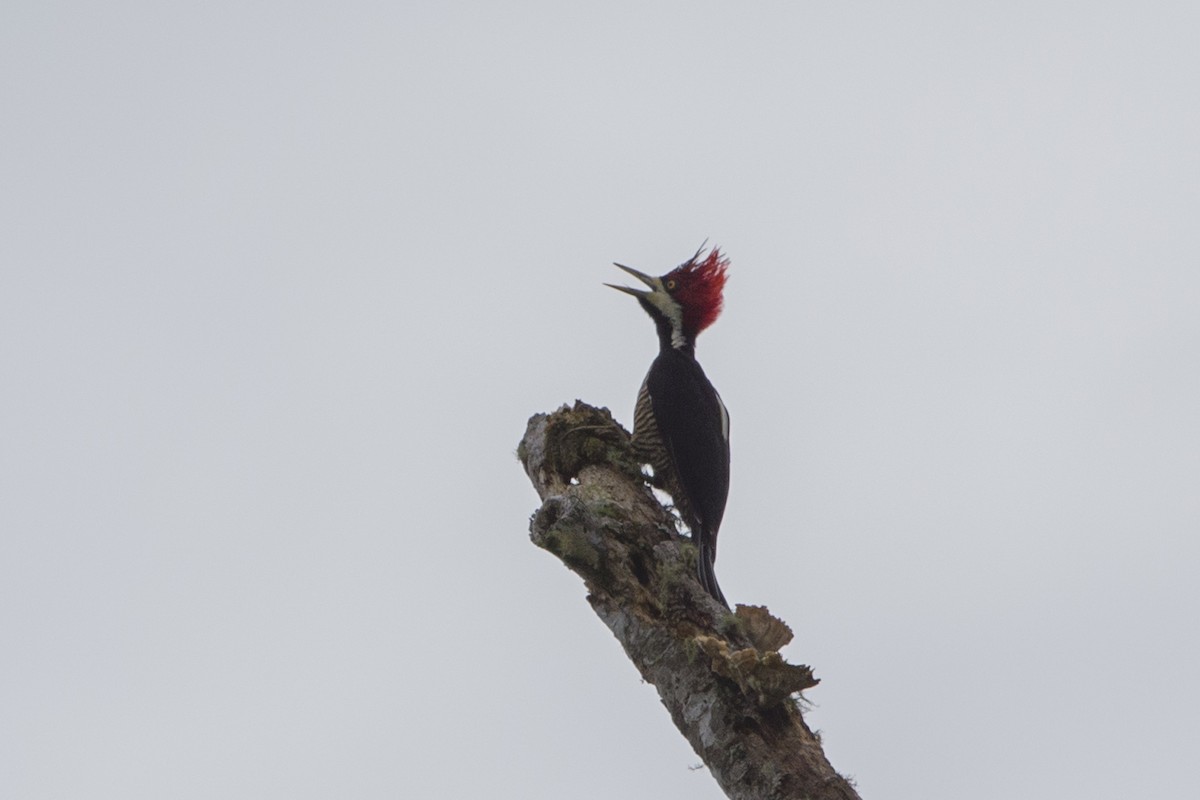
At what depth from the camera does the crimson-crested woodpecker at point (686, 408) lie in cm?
545

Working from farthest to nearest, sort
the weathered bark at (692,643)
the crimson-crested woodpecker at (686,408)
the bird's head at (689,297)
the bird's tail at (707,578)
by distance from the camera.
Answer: the bird's head at (689,297), the crimson-crested woodpecker at (686,408), the bird's tail at (707,578), the weathered bark at (692,643)

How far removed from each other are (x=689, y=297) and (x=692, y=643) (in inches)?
137

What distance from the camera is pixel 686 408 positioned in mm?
5797

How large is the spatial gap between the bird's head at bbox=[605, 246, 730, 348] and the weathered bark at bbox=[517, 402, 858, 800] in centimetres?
205

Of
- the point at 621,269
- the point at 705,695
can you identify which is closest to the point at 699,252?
the point at 621,269

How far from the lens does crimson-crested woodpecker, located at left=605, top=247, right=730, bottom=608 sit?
545 cm

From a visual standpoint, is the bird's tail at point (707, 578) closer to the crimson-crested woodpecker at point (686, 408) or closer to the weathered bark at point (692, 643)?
the weathered bark at point (692, 643)

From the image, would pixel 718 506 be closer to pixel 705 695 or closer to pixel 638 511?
pixel 638 511

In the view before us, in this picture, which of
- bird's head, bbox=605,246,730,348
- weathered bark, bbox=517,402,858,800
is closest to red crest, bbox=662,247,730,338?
bird's head, bbox=605,246,730,348

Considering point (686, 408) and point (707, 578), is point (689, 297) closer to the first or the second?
point (686, 408)

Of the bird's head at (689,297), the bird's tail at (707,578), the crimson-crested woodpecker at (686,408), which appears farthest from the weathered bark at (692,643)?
the bird's head at (689,297)

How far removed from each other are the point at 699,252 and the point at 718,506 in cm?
178

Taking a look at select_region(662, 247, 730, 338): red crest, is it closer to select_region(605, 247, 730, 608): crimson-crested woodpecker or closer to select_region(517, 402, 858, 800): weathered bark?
select_region(605, 247, 730, 608): crimson-crested woodpecker

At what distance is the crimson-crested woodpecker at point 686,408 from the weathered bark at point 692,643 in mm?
761
